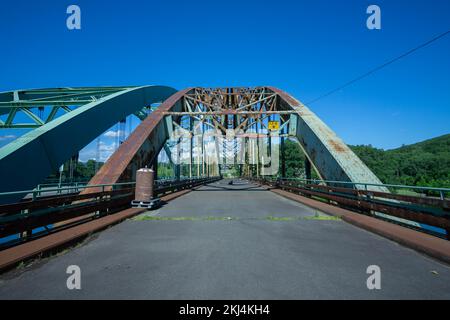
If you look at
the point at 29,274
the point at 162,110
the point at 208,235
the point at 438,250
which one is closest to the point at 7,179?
the point at 29,274

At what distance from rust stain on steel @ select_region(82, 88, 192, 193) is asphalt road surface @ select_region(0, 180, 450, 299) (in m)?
4.08

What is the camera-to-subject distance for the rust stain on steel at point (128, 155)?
934 cm

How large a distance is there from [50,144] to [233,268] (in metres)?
7.53

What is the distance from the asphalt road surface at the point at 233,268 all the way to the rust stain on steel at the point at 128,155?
408 cm

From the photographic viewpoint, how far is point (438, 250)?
396 cm

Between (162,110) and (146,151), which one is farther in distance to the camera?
(162,110)

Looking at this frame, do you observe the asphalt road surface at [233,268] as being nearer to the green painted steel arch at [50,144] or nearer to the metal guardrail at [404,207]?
the metal guardrail at [404,207]

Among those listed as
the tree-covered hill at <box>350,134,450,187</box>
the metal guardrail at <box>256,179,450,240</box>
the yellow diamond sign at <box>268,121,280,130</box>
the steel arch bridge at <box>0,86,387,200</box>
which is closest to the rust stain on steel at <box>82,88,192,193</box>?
the steel arch bridge at <box>0,86,387,200</box>

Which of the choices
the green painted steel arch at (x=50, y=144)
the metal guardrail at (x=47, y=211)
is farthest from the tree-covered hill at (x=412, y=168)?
the metal guardrail at (x=47, y=211)

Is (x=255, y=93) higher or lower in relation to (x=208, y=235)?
higher

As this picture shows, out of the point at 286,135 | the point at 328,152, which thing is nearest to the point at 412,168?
the point at 286,135

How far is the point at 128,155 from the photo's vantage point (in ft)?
35.8
